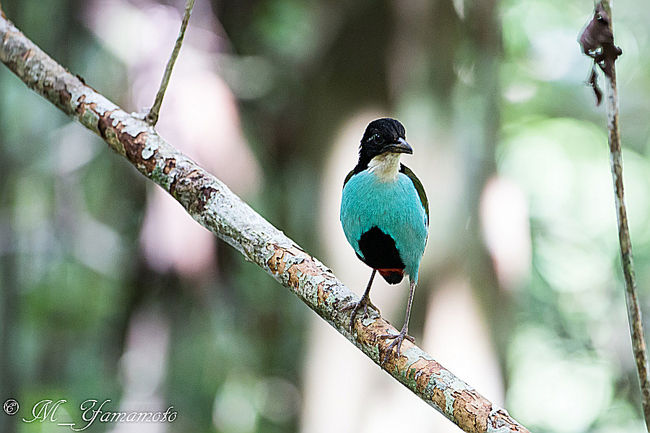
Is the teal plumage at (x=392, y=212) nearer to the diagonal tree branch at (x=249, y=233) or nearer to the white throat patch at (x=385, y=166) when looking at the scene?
the white throat patch at (x=385, y=166)

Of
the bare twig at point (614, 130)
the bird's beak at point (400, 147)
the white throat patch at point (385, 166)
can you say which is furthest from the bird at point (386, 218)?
the bare twig at point (614, 130)

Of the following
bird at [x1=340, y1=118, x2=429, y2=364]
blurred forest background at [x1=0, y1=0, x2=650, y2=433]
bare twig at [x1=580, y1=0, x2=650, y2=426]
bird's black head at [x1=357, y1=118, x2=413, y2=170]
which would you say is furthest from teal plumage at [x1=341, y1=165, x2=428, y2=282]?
blurred forest background at [x1=0, y1=0, x2=650, y2=433]

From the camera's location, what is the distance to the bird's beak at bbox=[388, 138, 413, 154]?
137 cm

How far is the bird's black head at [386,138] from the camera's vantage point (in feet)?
4.57

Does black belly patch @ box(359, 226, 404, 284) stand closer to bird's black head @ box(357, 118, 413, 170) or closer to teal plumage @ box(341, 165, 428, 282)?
teal plumage @ box(341, 165, 428, 282)

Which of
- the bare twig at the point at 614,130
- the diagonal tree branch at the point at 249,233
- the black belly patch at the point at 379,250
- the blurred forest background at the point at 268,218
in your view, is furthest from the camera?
the blurred forest background at the point at 268,218

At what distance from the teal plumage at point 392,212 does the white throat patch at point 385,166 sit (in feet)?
0.07

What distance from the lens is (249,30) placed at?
5359 mm

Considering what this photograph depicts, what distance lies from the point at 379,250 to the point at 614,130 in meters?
0.60

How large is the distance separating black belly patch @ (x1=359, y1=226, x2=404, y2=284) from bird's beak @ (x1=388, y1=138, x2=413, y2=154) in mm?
254

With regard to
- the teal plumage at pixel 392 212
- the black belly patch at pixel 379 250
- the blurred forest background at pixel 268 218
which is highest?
the blurred forest background at pixel 268 218

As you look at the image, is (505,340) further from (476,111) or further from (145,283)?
(145,283)

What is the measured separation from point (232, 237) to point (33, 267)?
→ 5432 mm

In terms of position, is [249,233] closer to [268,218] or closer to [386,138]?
[386,138]
